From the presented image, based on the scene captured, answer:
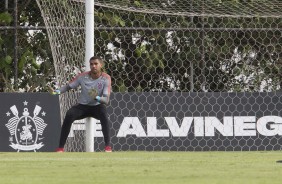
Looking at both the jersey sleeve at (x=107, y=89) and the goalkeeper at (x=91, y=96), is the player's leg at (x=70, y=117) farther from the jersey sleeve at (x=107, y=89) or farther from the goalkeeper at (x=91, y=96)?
the jersey sleeve at (x=107, y=89)

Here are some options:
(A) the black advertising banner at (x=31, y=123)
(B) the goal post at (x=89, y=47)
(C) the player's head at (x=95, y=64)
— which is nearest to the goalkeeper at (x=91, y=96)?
(C) the player's head at (x=95, y=64)

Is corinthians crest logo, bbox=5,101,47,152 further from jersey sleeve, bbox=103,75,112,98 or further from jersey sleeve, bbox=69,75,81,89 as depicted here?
jersey sleeve, bbox=103,75,112,98

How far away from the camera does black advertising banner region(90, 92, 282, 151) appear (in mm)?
16328

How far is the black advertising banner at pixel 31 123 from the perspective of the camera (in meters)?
16.2

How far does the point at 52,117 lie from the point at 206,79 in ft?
9.25

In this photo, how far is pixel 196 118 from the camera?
16.4m

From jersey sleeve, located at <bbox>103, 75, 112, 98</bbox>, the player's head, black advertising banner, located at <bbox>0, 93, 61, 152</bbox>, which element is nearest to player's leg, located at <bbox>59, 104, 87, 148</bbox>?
jersey sleeve, located at <bbox>103, 75, 112, 98</bbox>

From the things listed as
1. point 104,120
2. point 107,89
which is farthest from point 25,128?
point 107,89

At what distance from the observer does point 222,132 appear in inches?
645

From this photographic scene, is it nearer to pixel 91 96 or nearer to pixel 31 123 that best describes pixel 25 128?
pixel 31 123
